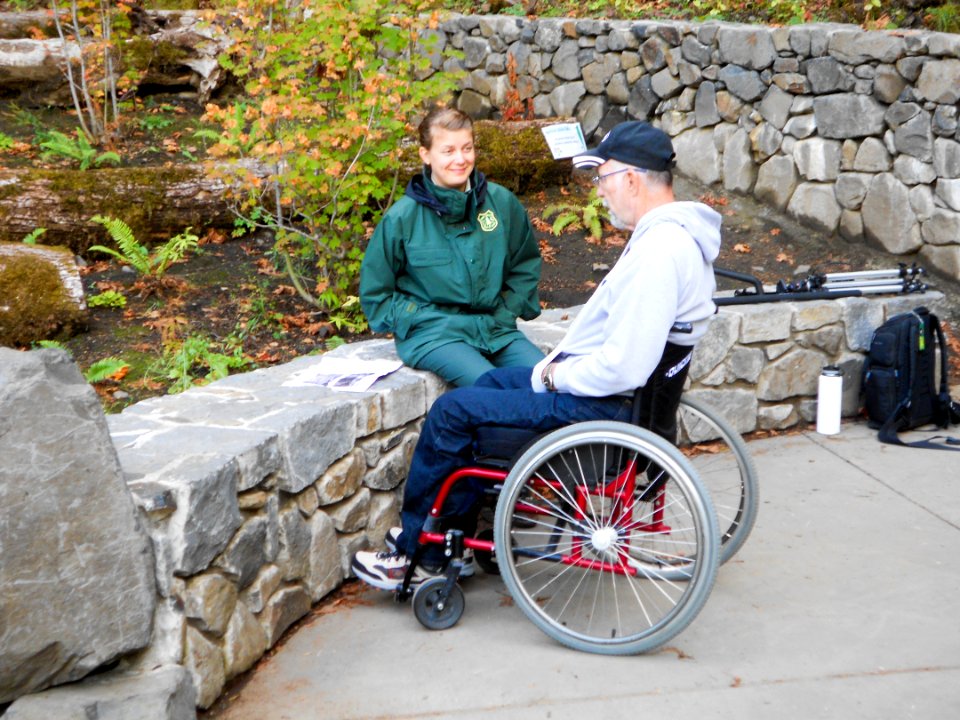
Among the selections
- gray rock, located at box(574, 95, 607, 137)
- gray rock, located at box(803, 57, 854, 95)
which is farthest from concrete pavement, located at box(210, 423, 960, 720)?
gray rock, located at box(574, 95, 607, 137)

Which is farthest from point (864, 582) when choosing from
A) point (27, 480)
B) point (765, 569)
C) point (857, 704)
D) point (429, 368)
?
point (27, 480)

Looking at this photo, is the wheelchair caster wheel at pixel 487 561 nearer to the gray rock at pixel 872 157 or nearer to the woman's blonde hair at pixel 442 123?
the woman's blonde hair at pixel 442 123

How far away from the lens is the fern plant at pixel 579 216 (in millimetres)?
7487

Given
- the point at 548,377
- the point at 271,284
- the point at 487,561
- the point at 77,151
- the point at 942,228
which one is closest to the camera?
the point at 548,377

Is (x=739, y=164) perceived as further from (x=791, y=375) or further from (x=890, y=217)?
(x=791, y=375)

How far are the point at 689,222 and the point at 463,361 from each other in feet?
3.98

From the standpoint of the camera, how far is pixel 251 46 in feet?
19.1

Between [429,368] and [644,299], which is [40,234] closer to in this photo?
[429,368]

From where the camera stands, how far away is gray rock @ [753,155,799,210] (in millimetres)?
7668

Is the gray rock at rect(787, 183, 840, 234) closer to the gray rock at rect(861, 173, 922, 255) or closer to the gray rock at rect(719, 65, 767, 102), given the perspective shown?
the gray rock at rect(861, 173, 922, 255)

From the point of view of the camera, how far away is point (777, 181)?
7.78m

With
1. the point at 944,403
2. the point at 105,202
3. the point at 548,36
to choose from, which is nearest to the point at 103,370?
the point at 105,202

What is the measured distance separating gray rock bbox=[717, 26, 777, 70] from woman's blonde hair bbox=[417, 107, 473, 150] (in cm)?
405

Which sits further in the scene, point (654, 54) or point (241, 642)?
point (654, 54)
